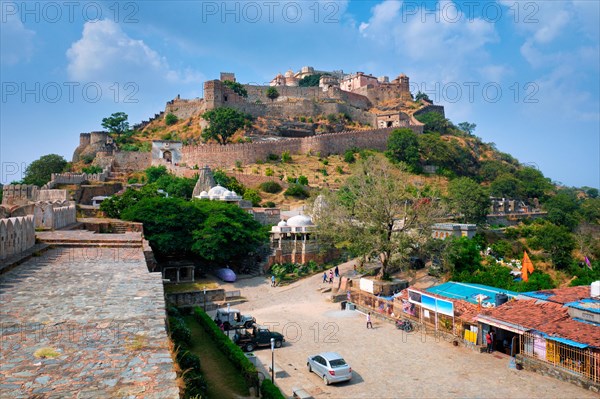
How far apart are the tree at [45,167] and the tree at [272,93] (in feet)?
101

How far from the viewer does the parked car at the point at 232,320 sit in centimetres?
1625

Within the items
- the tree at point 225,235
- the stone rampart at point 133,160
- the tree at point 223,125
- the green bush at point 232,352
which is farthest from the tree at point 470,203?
the stone rampart at point 133,160

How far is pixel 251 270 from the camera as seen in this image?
27438 mm

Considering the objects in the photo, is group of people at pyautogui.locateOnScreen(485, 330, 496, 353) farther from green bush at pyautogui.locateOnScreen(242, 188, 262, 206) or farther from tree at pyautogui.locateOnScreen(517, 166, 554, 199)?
tree at pyautogui.locateOnScreen(517, 166, 554, 199)

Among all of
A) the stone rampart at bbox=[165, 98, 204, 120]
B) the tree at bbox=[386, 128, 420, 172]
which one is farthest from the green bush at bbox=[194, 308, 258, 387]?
the stone rampart at bbox=[165, 98, 204, 120]

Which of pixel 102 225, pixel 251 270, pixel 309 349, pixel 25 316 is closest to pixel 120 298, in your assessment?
pixel 25 316

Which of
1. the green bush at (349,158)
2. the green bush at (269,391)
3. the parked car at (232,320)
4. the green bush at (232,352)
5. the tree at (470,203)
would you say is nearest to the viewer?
the green bush at (269,391)

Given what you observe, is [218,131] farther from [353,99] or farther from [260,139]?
[353,99]

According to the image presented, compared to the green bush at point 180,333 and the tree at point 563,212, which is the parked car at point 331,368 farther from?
the tree at point 563,212

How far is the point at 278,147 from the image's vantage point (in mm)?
50469

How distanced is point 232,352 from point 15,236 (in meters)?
6.27

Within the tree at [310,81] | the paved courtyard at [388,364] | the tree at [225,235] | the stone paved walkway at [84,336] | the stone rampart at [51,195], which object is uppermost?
the tree at [310,81]

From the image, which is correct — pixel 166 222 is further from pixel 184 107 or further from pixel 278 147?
pixel 184 107

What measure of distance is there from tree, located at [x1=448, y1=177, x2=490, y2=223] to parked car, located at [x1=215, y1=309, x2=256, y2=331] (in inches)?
797
